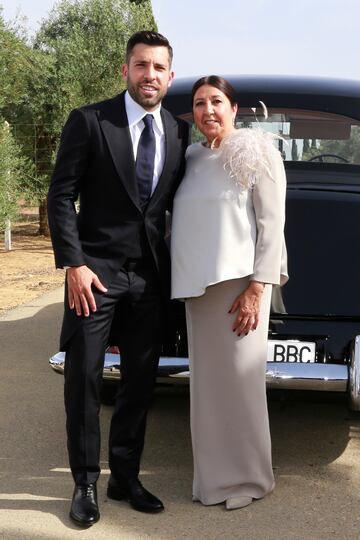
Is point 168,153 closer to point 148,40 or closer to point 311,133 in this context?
point 148,40

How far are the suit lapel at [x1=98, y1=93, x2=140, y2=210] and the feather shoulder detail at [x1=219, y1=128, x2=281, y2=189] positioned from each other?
0.41m

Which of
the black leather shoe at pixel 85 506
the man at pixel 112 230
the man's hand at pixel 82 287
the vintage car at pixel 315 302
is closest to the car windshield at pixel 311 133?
the vintage car at pixel 315 302

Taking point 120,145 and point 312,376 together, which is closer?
point 120,145

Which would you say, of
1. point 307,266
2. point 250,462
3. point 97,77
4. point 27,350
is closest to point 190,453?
point 250,462

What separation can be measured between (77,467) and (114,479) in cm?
27

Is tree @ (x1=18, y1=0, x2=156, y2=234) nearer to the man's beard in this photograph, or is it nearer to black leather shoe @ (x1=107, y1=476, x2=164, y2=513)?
the man's beard

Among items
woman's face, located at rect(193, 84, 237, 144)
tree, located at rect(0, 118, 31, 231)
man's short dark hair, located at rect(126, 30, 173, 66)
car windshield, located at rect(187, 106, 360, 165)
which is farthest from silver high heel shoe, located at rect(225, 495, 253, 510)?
tree, located at rect(0, 118, 31, 231)

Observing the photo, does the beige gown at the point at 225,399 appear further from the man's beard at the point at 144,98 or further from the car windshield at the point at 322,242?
the man's beard at the point at 144,98

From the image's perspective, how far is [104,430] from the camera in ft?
15.5

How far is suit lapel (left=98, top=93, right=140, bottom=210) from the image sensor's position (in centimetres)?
329

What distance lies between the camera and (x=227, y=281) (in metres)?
3.44

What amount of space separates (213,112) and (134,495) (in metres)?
1.73

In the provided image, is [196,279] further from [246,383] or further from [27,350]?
[27,350]

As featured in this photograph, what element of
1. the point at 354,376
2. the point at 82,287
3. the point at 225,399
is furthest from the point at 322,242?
the point at 82,287
